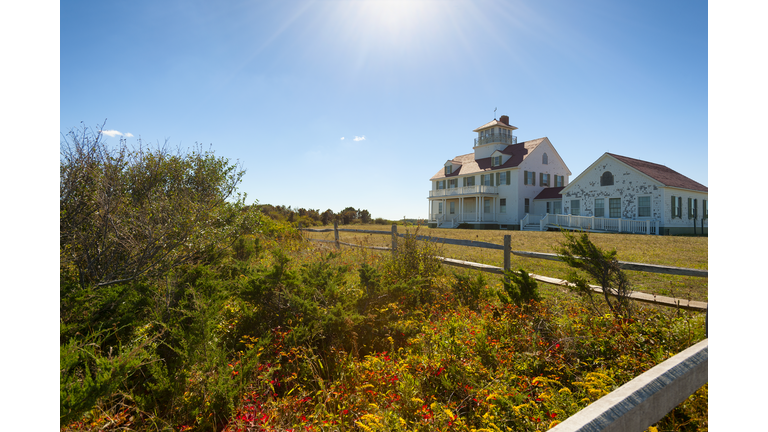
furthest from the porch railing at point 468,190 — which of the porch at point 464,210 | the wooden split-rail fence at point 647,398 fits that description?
the wooden split-rail fence at point 647,398

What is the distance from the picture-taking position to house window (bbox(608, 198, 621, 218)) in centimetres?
2278

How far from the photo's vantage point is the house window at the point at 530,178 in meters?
29.9

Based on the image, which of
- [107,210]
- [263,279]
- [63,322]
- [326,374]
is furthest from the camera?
[263,279]

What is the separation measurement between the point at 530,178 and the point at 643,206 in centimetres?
969

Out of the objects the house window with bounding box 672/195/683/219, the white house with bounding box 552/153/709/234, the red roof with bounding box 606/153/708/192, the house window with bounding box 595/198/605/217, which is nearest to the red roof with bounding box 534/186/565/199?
the white house with bounding box 552/153/709/234

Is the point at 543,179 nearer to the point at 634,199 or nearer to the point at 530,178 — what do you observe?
the point at 530,178

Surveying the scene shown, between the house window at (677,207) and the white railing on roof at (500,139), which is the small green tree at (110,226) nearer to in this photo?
the house window at (677,207)

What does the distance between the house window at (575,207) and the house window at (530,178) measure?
535 centimetres

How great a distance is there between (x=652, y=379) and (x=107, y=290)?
4.38 metres

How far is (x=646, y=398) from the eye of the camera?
5.77ft

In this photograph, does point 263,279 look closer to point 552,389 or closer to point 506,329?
point 506,329

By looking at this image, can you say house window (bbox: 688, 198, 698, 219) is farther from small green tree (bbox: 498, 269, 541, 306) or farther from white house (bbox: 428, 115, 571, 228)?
small green tree (bbox: 498, 269, 541, 306)
